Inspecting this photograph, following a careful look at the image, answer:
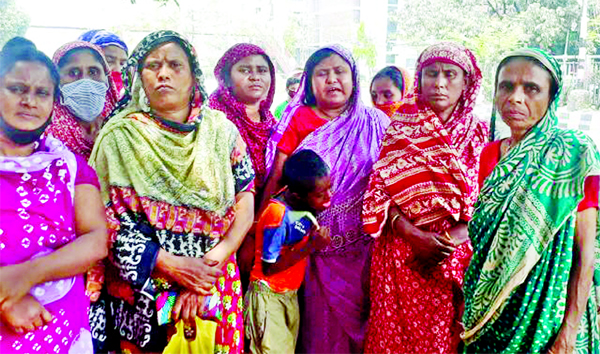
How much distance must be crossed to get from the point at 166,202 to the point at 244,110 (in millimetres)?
1367

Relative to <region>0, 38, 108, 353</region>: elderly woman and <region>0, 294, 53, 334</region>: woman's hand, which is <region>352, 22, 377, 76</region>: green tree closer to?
<region>0, 38, 108, 353</region>: elderly woman

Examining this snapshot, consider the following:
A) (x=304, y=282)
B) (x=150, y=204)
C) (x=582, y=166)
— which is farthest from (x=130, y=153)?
(x=582, y=166)

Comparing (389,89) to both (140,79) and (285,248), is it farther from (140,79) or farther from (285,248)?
(140,79)

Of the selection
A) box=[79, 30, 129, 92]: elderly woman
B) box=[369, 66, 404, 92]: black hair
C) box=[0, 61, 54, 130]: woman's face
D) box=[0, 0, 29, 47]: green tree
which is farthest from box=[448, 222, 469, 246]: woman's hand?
box=[0, 0, 29, 47]: green tree

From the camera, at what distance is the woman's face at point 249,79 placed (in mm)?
3565

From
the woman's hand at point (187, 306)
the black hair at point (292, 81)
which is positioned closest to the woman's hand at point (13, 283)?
the woman's hand at point (187, 306)

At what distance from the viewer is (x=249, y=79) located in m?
3.56

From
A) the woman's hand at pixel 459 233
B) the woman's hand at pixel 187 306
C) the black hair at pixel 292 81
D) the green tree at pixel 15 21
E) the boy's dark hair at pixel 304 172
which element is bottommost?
the woman's hand at pixel 187 306

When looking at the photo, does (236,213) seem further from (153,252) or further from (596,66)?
(596,66)

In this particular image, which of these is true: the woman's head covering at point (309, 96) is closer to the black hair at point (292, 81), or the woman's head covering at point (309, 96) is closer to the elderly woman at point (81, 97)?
the elderly woman at point (81, 97)

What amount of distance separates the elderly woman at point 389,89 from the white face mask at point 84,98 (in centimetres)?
232

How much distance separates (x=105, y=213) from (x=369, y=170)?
60.2 inches

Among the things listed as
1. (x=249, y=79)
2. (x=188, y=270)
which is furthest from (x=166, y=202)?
(x=249, y=79)

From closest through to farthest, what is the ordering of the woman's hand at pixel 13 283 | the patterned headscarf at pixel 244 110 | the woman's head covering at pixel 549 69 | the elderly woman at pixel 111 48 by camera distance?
1. the woman's hand at pixel 13 283
2. the woman's head covering at pixel 549 69
3. the patterned headscarf at pixel 244 110
4. the elderly woman at pixel 111 48
